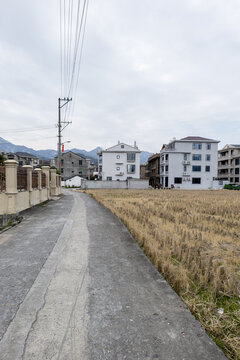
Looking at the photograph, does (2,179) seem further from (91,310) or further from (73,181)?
(73,181)

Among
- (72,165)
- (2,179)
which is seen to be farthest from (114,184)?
(2,179)

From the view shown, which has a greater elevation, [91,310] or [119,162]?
[119,162]

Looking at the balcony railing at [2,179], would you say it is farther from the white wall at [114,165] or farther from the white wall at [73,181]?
the white wall at [73,181]

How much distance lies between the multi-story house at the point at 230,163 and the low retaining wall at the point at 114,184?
31629 mm

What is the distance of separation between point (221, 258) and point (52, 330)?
3.94 meters

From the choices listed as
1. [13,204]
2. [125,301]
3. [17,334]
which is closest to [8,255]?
Result: [17,334]

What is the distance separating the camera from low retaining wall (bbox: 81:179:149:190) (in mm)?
43688

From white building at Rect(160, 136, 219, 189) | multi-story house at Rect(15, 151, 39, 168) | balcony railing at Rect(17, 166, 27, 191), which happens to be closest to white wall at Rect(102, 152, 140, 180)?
white building at Rect(160, 136, 219, 189)

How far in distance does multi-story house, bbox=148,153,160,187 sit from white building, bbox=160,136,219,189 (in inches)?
256

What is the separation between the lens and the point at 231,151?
61.8 m

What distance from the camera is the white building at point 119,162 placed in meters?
51.5

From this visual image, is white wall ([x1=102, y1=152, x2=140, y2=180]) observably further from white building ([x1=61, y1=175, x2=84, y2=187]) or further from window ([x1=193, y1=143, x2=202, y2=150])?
window ([x1=193, y1=143, x2=202, y2=150])

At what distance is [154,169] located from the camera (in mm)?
61781

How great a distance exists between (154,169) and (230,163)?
23665 millimetres
